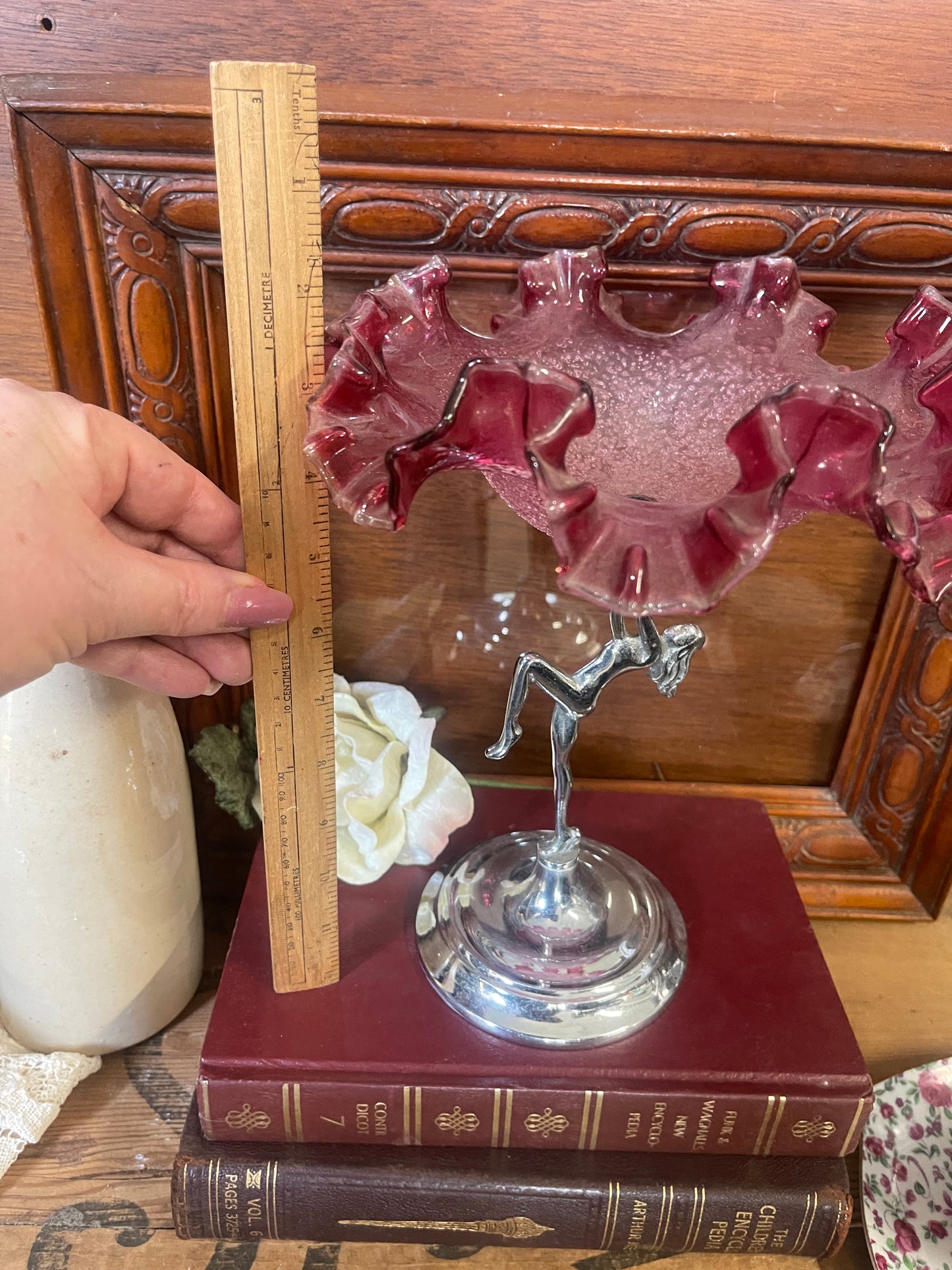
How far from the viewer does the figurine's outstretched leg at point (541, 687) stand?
1.84 ft

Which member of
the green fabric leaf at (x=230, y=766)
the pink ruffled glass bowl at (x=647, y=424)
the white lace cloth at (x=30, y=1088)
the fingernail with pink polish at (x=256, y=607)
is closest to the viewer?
the pink ruffled glass bowl at (x=647, y=424)

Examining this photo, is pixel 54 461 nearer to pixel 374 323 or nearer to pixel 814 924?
pixel 374 323

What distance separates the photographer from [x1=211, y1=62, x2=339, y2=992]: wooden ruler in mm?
419

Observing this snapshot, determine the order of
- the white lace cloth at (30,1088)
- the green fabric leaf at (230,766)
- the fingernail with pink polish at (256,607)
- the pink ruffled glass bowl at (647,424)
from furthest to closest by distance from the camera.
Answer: the green fabric leaf at (230,766)
the white lace cloth at (30,1088)
the fingernail with pink polish at (256,607)
the pink ruffled glass bowl at (647,424)

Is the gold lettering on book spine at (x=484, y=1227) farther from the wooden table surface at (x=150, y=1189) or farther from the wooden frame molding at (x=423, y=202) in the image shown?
the wooden frame molding at (x=423, y=202)

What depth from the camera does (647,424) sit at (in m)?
0.61

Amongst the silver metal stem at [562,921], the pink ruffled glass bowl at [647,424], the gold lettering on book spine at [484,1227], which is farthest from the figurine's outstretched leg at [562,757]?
the gold lettering on book spine at [484,1227]

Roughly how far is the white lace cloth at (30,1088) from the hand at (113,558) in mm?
291

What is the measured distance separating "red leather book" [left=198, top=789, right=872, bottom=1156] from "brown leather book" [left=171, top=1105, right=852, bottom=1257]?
0.04ft

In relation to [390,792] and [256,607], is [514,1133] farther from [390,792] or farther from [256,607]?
[256,607]

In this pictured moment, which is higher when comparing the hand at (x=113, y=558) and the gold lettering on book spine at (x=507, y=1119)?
the hand at (x=113, y=558)

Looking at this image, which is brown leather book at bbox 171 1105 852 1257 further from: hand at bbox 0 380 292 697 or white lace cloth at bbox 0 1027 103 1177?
hand at bbox 0 380 292 697

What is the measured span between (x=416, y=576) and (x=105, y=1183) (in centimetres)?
46

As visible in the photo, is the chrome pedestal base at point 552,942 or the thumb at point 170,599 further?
the chrome pedestal base at point 552,942
